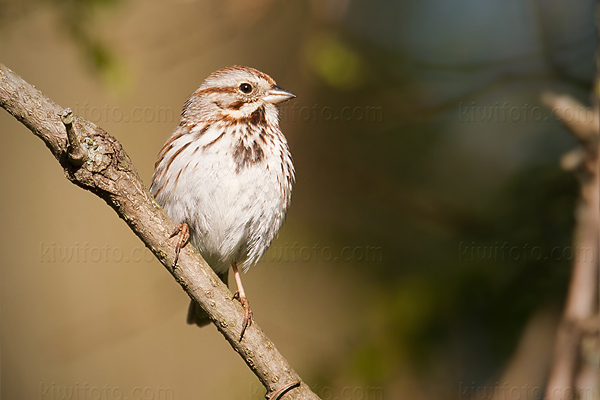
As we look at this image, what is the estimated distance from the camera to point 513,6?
5.71 metres

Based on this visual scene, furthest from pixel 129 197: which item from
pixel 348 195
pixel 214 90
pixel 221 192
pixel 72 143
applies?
pixel 348 195

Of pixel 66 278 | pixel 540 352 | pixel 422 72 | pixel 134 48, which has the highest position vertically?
pixel 134 48

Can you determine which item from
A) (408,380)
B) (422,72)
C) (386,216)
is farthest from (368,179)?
(408,380)

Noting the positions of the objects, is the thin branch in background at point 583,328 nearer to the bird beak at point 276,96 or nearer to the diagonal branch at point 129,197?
the diagonal branch at point 129,197

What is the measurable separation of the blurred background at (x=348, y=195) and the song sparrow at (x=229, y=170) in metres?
0.96

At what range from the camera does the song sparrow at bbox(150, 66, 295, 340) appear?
3.48 m

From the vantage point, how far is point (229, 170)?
3482 millimetres

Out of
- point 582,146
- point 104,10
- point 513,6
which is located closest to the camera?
point 582,146

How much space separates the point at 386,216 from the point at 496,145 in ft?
4.06


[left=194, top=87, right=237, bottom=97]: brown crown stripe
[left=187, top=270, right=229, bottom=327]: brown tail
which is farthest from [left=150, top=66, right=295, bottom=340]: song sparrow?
[left=187, top=270, right=229, bottom=327]: brown tail

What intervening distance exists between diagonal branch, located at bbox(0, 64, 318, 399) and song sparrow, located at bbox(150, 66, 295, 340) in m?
0.51

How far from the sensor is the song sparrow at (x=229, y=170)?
3.48 meters

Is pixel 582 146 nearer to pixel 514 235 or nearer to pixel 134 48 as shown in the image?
pixel 514 235

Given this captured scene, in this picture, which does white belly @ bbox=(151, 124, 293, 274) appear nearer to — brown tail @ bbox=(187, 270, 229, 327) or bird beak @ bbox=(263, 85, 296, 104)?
bird beak @ bbox=(263, 85, 296, 104)
